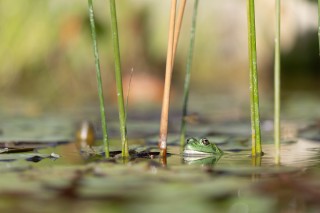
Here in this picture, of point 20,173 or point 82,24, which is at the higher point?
point 82,24

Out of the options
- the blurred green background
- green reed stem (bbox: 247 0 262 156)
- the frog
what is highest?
the blurred green background

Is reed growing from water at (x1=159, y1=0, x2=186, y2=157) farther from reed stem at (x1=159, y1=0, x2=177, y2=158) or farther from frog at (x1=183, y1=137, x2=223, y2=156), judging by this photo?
frog at (x1=183, y1=137, x2=223, y2=156)

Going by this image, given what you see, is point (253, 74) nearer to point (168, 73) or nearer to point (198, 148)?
point (168, 73)

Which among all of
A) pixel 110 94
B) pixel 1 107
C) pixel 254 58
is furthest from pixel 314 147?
pixel 110 94

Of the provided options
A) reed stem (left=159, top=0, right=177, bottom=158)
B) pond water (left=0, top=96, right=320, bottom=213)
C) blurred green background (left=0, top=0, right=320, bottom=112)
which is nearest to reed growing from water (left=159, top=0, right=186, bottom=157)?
reed stem (left=159, top=0, right=177, bottom=158)

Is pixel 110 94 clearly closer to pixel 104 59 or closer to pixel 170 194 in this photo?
pixel 104 59

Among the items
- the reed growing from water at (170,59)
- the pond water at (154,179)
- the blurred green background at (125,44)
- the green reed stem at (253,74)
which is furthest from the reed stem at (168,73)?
the blurred green background at (125,44)

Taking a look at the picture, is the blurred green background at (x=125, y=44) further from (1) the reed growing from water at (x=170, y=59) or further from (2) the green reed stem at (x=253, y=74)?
(2) the green reed stem at (x=253, y=74)

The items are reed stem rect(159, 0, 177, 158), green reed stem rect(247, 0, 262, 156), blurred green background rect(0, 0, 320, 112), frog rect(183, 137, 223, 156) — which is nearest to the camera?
green reed stem rect(247, 0, 262, 156)
